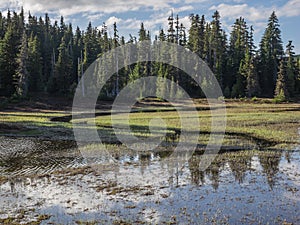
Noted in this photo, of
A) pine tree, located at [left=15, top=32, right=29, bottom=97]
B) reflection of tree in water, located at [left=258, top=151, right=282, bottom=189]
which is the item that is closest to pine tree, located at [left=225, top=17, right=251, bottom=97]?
pine tree, located at [left=15, top=32, right=29, bottom=97]

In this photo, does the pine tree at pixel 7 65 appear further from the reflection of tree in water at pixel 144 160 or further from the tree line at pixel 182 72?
the reflection of tree in water at pixel 144 160

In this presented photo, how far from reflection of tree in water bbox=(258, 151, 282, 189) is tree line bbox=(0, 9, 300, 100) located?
43.9 m

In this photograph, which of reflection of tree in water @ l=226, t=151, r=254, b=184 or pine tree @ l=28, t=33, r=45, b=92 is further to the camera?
pine tree @ l=28, t=33, r=45, b=92

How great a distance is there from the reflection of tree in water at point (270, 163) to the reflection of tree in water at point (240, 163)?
0.73 metres

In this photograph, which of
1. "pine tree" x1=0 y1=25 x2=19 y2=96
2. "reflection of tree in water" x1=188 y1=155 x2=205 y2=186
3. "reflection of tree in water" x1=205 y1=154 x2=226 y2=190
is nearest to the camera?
"reflection of tree in water" x1=205 y1=154 x2=226 y2=190

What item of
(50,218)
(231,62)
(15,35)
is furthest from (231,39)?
(50,218)

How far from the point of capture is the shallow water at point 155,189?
452 inches

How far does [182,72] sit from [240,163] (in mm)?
54621

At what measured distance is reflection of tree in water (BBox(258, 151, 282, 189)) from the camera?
16.0 metres

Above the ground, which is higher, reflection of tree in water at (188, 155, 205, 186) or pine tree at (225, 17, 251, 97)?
pine tree at (225, 17, 251, 97)

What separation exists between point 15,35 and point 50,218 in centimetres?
6456

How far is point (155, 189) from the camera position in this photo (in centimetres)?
1444

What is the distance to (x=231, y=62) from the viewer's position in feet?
253

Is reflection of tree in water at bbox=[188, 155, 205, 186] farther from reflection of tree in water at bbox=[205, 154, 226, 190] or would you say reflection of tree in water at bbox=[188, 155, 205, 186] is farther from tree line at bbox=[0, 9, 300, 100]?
tree line at bbox=[0, 9, 300, 100]
